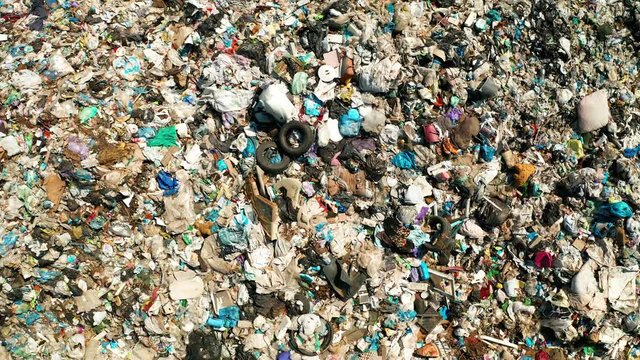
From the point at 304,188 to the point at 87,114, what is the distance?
2.06 metres

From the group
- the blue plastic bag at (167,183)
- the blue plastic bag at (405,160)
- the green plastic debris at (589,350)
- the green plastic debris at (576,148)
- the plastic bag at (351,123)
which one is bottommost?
the green plastic debris at (589,350)

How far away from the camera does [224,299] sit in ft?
14.0

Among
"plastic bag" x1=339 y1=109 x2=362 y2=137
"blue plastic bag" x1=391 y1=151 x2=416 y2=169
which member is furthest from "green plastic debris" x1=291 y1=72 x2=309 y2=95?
"blue plastic bag" x1=391 y1=151 x2=416 y2=169

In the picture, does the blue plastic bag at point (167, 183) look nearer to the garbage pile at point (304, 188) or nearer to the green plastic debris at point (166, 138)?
the garbage pile at point (304, 188)

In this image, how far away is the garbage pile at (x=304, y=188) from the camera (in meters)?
4.20

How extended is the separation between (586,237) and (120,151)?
4.51 meters

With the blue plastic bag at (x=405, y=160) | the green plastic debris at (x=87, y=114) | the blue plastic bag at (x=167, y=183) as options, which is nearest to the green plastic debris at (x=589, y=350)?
the blue plastic bag at (x=405, y=160)

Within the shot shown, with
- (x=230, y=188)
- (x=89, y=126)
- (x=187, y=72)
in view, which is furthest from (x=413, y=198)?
(x=89, y=126)

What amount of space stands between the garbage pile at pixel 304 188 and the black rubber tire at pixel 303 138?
0.03 metres

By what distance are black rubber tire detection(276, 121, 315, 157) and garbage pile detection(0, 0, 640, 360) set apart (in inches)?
1.1

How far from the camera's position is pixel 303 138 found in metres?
4.44

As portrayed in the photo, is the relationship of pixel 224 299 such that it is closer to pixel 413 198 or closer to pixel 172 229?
pixel 172 229

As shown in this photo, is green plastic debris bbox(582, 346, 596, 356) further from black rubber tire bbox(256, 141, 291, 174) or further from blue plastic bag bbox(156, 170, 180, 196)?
blue plastic bag bbox(156, 170, 180, 196)

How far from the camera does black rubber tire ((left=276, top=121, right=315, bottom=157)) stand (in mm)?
4398
